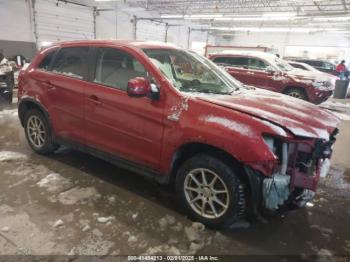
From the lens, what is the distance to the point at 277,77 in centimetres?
947

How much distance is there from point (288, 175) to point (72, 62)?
2.80m

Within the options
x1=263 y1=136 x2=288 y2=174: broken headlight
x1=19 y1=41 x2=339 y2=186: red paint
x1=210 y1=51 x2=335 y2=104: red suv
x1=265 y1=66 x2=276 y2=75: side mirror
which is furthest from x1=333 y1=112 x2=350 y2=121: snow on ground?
x1=263 y1=136 x2=288 y2=174: broken headlight

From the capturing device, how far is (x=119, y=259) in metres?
2.38

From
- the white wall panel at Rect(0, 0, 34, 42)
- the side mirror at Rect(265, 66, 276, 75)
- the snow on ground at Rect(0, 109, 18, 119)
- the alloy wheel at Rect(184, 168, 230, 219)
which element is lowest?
the snow on ground at Rect(0, 109, 18, 119)

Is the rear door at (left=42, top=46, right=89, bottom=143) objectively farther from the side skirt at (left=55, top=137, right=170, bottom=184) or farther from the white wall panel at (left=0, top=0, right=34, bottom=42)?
the white wall panel at (left=0, top=0, right=34, bottom=42)

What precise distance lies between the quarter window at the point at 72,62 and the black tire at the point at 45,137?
0.69 m

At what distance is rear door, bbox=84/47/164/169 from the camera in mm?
2949

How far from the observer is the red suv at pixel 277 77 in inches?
364

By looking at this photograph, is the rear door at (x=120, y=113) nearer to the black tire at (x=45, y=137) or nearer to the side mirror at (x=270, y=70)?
the black tire at (x=45, y=137)

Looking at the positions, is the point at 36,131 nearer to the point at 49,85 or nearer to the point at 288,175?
the point at 49,85

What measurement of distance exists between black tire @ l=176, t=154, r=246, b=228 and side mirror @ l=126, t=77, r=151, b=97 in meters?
0.78

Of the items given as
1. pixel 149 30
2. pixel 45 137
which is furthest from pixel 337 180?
pixel 149 30

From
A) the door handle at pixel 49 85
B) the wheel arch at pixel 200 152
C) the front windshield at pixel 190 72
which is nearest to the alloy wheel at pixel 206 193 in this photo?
the wheel arch at pixel 200 152

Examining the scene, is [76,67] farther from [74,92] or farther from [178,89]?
[178,89]
